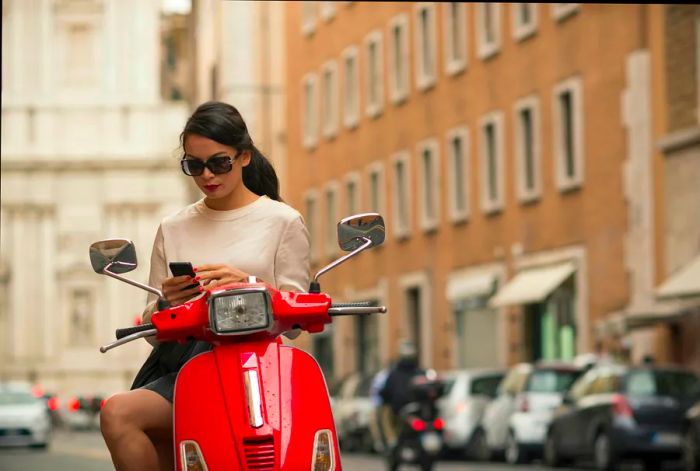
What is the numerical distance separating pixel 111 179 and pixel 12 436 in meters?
47.6

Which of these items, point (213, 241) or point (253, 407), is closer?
point (253, 407)

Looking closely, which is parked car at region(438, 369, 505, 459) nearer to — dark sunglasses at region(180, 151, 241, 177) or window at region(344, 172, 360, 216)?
window at region(344, 172, 360, 216)

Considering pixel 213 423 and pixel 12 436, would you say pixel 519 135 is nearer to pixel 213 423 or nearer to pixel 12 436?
pixel 12 436

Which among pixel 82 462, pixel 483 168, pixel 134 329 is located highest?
pixel 483 168

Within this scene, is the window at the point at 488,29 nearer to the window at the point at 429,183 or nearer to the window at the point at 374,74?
the window at the point at 429,183

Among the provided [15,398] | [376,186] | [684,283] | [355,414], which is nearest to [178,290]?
[684,283]

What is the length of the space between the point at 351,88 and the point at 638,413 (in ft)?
102

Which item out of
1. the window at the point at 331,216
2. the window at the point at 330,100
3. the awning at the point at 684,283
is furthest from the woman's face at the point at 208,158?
the window at the point at 330,100

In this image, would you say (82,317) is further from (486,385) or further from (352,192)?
(486,385)

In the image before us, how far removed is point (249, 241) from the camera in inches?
246

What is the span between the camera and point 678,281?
33594 mm

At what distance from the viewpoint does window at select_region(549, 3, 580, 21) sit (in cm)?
4016

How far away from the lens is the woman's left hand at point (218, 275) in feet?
19.6

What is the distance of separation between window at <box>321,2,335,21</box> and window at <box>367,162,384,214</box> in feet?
15.7
